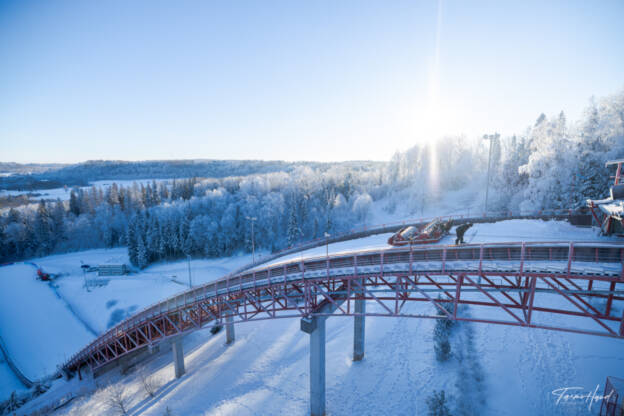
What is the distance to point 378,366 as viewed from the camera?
62.4 feet

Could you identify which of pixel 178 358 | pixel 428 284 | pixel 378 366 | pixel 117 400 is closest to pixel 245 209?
pixel 178 358

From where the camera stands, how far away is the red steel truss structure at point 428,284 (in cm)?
1057

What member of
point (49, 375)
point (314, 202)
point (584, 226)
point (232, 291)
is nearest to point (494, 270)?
point (232, 291)

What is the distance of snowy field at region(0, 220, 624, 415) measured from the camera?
15.1 meters

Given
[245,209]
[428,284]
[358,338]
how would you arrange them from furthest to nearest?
1. [245,209]
2. [358,338]
3. [428,284]

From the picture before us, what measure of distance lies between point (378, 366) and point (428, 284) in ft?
33.8

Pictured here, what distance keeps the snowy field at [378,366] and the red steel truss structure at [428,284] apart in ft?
6.33

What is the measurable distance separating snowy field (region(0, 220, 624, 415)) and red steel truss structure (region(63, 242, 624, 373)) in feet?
6.33

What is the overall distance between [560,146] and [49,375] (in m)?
63.3

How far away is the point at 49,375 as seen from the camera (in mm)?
25906

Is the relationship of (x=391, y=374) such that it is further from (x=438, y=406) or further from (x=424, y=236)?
(x=424, y=236)

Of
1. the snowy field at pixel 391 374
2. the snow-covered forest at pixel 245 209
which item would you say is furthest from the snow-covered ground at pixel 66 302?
the snowy field at pixel 391 374

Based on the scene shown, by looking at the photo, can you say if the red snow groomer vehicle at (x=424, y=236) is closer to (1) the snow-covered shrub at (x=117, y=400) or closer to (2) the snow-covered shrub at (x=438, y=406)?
(2) the snow-covered shrub at (x=438, y=406)

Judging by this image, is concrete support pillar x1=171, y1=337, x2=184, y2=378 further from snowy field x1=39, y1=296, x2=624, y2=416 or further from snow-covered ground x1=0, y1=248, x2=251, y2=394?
snow-covered ground x1=0, y1=248, x2=251, y2=394
